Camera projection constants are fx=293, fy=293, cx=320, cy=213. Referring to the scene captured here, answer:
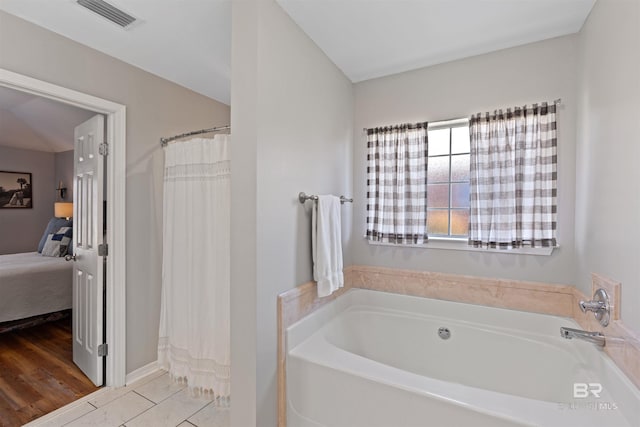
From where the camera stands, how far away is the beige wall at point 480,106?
6.12ft

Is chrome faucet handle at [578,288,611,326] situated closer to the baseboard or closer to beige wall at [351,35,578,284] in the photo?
beige wall at [351,35,578,284]

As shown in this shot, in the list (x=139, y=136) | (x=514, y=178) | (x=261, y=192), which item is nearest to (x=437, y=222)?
(x=514, y=178)

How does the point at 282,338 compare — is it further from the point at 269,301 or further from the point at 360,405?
the point at 360,405

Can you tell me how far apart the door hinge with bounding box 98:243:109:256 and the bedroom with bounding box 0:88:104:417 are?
995 mm

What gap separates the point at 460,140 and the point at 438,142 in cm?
16

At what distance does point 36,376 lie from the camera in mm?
2301

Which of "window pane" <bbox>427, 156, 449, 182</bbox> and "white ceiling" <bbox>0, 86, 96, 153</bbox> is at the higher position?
"white ceiling" <bbox>0, 86, 96, 153</bbox>

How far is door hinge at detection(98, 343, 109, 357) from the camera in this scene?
217 cm

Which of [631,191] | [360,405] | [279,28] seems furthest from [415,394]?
[279,28]

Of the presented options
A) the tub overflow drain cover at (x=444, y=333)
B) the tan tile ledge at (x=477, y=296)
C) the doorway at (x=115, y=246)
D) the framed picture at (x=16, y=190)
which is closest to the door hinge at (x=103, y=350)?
the doorway at (x=115, y=246)

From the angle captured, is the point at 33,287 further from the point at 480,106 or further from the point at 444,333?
the point at 480,106

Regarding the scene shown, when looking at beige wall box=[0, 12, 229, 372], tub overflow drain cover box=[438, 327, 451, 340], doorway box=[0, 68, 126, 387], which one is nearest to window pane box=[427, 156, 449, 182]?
tub overflow drain cover box=[438, 327, 451, 340]

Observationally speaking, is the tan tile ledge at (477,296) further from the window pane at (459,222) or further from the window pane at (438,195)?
the window pane at (438,195)

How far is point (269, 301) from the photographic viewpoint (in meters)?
1.55
